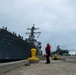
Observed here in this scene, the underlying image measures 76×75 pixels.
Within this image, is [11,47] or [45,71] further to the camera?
[11,47]

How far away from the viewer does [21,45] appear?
145 ft

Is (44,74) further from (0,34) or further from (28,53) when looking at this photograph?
(28,53)

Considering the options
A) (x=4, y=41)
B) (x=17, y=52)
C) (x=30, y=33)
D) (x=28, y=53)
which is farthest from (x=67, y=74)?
(x=30, y=33)

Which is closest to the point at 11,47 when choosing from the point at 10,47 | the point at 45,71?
the point at 10,47

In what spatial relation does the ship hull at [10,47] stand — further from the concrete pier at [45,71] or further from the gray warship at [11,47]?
the concrete pier at [45,71]

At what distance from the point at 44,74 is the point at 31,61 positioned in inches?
408

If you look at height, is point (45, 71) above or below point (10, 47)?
below

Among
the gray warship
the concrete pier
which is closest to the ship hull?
the gray warship

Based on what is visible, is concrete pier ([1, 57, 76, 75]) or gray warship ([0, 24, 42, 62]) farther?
gray warship ([0, 24, 42, 62])

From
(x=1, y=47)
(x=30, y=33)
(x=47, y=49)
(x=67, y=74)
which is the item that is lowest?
(x=67, y=74)

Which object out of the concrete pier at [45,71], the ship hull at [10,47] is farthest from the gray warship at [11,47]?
the concrete pier at [45,71]

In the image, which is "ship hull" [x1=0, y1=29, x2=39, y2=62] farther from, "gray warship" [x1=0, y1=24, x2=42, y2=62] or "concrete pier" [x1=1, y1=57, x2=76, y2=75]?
"concrete pier" [x1=1, y1=57, x2=76, y2=75]

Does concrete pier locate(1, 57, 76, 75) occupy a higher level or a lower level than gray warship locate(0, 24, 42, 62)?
lower

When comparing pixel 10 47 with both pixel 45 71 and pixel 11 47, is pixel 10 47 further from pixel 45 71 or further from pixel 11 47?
pixel 45 71
